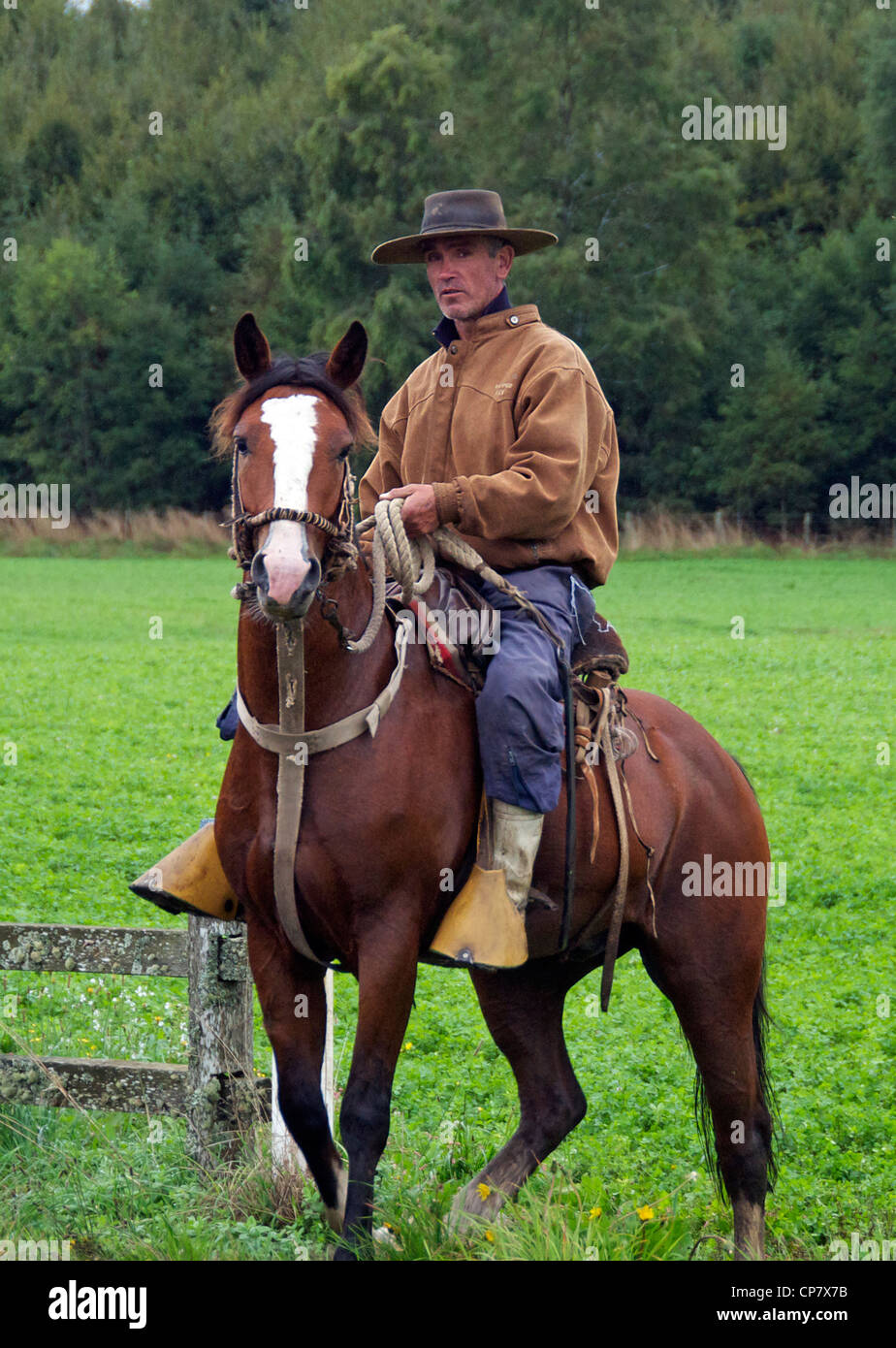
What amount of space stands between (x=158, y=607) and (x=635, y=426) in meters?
22.7

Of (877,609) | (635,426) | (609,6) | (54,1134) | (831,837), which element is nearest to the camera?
(54,1134)

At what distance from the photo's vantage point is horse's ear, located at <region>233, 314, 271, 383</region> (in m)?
4.34

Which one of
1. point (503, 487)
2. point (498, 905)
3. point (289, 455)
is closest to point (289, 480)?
point (289, 455)

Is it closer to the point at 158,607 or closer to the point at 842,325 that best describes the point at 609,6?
the point at 842,325

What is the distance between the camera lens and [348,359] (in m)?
4.40

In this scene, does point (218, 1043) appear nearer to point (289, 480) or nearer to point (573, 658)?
point (573, 658)

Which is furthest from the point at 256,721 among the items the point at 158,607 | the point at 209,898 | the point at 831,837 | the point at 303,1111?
the point at 158,607

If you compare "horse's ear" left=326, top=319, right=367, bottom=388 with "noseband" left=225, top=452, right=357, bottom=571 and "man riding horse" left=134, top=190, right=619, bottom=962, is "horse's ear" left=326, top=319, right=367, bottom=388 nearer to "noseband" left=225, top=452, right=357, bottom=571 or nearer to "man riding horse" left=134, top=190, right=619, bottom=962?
"noseband" left=225, top=452, right=357, bottom=571

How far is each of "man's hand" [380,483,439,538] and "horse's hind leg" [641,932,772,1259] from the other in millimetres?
1745

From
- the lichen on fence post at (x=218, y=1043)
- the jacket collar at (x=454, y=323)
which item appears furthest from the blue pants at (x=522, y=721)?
the lichen on fence post at (x=218, y=1043)

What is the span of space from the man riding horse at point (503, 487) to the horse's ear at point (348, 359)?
1.38 feet

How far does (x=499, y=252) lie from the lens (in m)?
5.14

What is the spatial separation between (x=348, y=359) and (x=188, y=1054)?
268cm

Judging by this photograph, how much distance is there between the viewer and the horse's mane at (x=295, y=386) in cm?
429
